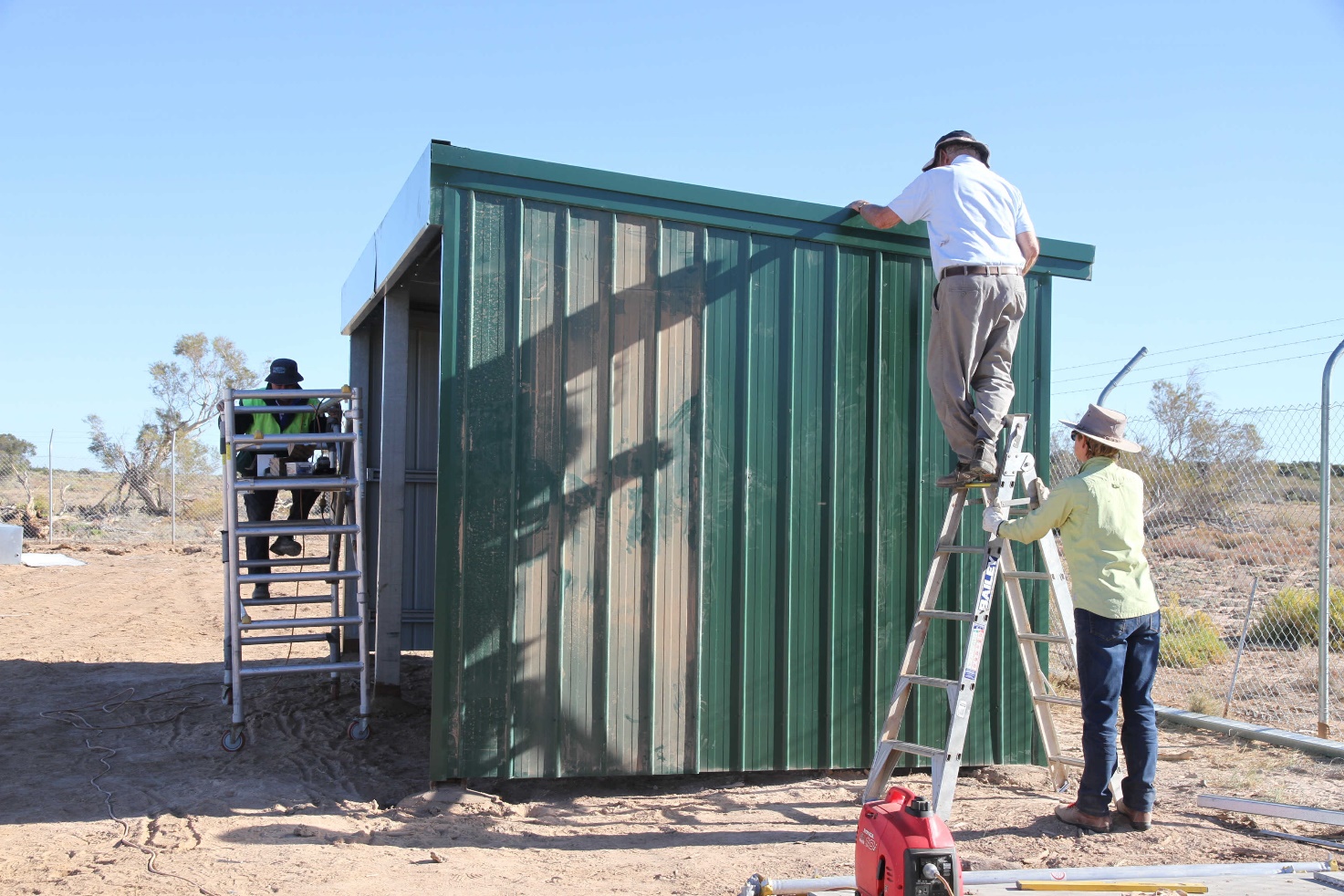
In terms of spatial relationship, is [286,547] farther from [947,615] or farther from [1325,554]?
[1325,554]

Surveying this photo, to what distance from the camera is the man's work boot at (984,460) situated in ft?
15.2

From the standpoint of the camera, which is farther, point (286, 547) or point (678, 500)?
point (286, 547)

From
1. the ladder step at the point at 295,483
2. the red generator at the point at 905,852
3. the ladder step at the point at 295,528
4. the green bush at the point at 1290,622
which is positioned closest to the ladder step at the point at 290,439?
the ladder step at the point at 295,483

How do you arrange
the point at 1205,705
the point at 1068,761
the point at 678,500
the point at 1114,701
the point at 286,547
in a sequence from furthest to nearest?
1. the point at 1205,705
2. the point at 286,547
3. the point at 678,500
4. the point at 1068,761
5. the point at 1114,701

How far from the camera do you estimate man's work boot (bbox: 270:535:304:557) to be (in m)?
7.01

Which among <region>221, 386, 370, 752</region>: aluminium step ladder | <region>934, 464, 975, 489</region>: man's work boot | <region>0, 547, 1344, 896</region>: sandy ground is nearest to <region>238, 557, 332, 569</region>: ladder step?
<region>221, 386, 370, 752</region>: aluminium step ladder

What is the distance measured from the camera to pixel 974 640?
446 centimetres

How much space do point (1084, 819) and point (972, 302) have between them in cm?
250

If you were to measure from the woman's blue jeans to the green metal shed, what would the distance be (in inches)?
54.0

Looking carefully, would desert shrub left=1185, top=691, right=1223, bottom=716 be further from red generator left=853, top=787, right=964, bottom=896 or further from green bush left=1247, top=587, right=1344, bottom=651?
red generator left=853, top=787, right=964, bottom=896

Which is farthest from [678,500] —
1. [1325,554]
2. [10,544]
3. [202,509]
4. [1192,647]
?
[202,509]

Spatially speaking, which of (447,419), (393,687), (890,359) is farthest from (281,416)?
(890,359)

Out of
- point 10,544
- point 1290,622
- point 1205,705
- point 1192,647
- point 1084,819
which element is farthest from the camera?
point 10,544

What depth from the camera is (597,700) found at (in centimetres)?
519
